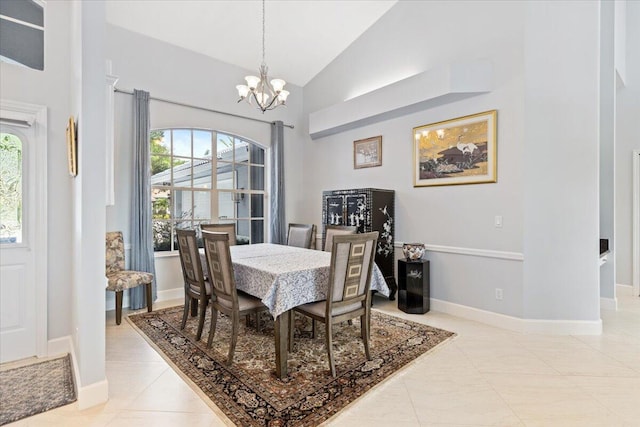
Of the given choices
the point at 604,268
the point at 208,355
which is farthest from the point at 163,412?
the point at 604,268

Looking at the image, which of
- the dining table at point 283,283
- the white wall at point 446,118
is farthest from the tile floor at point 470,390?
the white wall at point 446,118

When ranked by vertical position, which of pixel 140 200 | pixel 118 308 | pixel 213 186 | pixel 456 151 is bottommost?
pixel 118 308

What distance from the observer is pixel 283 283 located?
8.02ft

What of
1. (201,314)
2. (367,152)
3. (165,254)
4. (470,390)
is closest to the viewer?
(470,390)

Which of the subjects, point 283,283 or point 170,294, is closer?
point 283,283

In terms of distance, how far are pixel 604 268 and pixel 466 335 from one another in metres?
2.33

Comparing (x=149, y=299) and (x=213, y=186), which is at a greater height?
(x=213, y=186)

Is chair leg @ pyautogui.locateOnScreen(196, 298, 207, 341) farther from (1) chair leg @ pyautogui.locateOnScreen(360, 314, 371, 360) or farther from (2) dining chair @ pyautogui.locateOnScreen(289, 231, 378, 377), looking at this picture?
(1) chair leg @ pyautogui.locateOnScreen(360, 314, 371, 360)

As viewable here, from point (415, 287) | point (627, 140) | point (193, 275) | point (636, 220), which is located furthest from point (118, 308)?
point (627, 140)

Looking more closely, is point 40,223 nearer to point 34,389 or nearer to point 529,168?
point 34,389

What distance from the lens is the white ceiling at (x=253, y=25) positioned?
3992 millimetres

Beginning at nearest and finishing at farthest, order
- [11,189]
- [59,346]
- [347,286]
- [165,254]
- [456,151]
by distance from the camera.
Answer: [347,286] < [11,189] < [59,346] < [456,151] < [165,254]

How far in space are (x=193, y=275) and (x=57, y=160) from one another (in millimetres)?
1529

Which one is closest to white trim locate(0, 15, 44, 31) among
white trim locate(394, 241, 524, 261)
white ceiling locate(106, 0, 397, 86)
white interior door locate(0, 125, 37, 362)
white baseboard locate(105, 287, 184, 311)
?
white interior door locate(0, 125, 37, 362)
